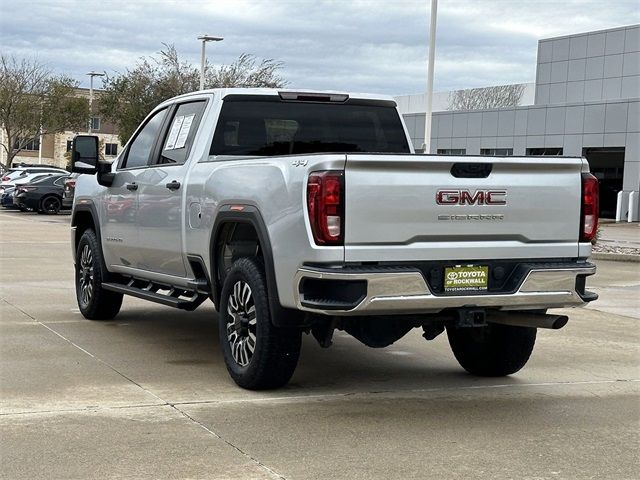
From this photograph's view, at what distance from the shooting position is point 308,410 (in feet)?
21.9

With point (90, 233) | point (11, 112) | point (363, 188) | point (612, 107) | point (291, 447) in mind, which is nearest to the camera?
point (291, 447)

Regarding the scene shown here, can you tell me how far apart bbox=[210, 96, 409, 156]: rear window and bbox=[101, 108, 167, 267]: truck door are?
1031 millimetres

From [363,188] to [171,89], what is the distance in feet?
137

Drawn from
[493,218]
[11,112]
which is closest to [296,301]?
[493,218]

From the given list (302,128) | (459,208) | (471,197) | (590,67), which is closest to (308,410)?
→ (459,208)

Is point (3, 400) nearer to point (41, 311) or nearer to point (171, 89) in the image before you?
point (41, 311)

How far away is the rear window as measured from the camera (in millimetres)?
8531

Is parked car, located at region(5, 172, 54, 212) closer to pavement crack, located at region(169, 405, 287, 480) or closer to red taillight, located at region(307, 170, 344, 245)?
pavement crack, located at region(169, 405, 287, 480)

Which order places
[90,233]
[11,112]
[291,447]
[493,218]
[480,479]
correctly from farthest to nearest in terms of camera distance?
1. [11,112]
2. [90,233]
3. [493,218]
4. [291,447]
5. [480,479]

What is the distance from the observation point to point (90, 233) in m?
10.3

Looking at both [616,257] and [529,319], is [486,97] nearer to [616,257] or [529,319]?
[616,257]

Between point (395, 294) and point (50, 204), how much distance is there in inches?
1346

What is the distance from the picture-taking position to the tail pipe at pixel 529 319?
699 cm

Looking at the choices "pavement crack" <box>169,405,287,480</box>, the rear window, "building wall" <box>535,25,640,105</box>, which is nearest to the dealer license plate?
"pavement crack" <box>169,405,287,480</box>
